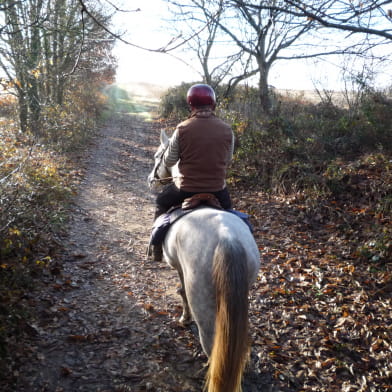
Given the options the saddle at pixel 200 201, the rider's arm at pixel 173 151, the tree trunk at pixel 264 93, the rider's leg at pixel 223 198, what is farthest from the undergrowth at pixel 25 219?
the tree trunk at pixel 264 93

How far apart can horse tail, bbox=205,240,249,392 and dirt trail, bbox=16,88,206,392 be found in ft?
3.54

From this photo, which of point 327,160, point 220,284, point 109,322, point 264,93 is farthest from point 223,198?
point 264,93

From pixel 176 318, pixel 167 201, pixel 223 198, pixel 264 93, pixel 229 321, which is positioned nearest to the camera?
pixel 229 321

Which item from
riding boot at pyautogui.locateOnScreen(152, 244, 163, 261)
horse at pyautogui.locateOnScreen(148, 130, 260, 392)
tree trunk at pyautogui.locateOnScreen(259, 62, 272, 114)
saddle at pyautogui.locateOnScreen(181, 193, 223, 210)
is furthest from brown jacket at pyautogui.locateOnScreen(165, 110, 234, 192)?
tree trunk at pyautogui.locateOnScreen(259, 62, 272, 114)

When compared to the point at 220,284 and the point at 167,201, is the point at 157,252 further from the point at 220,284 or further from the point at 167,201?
the point at 220,284

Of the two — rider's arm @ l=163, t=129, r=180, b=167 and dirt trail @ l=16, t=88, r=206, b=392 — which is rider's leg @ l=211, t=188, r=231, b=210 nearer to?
rider's arm @ l=163, t=129, r=180, b=167

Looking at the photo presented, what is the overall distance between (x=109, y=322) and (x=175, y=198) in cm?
193

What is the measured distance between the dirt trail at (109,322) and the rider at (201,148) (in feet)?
6.30

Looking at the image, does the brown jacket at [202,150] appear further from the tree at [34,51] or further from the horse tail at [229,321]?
the tree at [34,51]

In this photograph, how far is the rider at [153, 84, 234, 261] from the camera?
11.2ft

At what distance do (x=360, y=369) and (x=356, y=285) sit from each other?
1.65 metres

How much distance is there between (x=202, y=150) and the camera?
3406 millimetres

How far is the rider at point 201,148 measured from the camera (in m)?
3.42

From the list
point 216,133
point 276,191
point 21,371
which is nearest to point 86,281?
point 21,371
